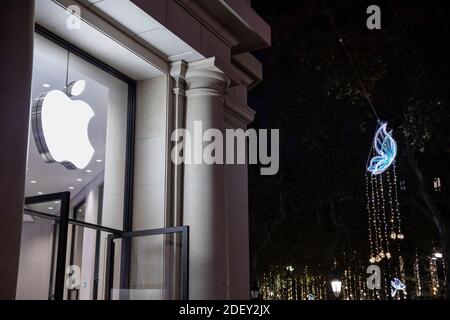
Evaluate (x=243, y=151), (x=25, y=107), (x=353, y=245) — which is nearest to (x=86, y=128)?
(x=25, y=107)

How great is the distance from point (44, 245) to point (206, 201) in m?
4.31

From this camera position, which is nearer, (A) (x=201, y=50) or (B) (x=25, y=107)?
(B) (x=25, y=107)

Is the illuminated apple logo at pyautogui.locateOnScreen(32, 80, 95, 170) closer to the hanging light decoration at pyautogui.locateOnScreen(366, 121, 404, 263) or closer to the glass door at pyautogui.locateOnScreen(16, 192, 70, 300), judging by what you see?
the glass door at pyautogui.locateOnScreen(16, 192, 70, 300)

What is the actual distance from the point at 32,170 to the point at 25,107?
251 centimetres

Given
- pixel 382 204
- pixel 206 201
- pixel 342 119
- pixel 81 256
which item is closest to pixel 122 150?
pixel 206 201

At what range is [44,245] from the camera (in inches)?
391

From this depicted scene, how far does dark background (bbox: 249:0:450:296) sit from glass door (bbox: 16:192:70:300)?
10.7 m

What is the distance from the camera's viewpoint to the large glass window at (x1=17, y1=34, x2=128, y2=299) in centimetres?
995

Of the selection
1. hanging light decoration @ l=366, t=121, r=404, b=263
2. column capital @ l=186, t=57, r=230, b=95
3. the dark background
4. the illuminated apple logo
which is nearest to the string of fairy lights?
hanging light decoration @ l=366, t=121, r=404, b=263

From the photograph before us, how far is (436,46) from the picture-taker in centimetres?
2184

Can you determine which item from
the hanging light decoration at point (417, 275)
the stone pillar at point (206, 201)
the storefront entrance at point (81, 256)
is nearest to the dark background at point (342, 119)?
the hanging light decoration at point (417, 275)

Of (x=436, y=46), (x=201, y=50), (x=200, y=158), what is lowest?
(x=200, y=158)
